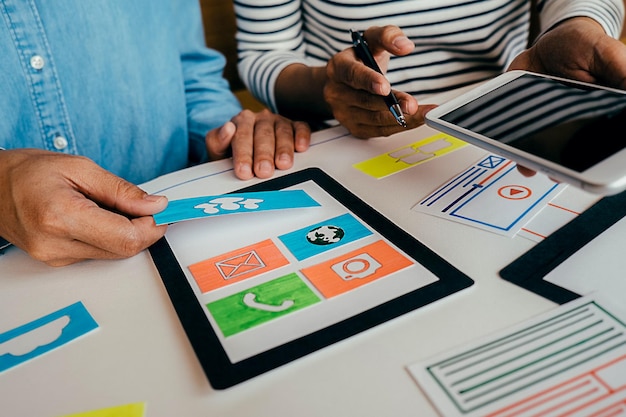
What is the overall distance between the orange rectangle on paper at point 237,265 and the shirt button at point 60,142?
0.45 metres

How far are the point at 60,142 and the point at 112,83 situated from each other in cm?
13

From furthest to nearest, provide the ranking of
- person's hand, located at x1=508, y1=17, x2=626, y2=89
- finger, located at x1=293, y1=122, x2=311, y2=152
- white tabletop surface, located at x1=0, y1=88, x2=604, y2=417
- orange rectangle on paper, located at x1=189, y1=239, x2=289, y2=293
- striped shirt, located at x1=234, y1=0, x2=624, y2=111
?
1. striped shirt, located at x1=234, y1=0, x2=624, y2=111
2. finger, located at x1=293, y1=122, x2=311, y2=152
3. person's hand, located at x1=508, y1=17, x2=626, y2=89
4. orange rectangle on paper, located at x1=189, y1=239, x2=289, y2=293
5. white tabletop surface, located at x1=0, y1=88, x2=604, y2=417

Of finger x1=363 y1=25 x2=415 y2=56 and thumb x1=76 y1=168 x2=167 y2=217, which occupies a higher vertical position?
finger x1=363 y1=25 x2=415 y2=56

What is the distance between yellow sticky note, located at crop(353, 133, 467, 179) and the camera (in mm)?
641

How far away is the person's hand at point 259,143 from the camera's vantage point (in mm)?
672

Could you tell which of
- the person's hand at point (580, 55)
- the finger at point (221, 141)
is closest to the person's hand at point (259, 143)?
the finger at point (221, 141)

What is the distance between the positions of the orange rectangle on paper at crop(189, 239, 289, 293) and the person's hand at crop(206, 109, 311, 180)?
0.58 ft

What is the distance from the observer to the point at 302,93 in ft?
2.96

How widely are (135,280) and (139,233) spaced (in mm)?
48

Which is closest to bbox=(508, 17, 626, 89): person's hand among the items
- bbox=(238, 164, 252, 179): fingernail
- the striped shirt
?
the striped shirt

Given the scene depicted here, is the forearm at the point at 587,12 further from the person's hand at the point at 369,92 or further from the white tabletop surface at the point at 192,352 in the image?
the white tabletop surface at the point at 192,352

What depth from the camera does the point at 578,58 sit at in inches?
26.6

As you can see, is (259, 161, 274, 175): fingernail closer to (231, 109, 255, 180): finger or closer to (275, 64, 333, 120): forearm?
(231, 109, 255, 180): finger

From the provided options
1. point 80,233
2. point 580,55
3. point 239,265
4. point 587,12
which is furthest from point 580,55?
point 80,233
